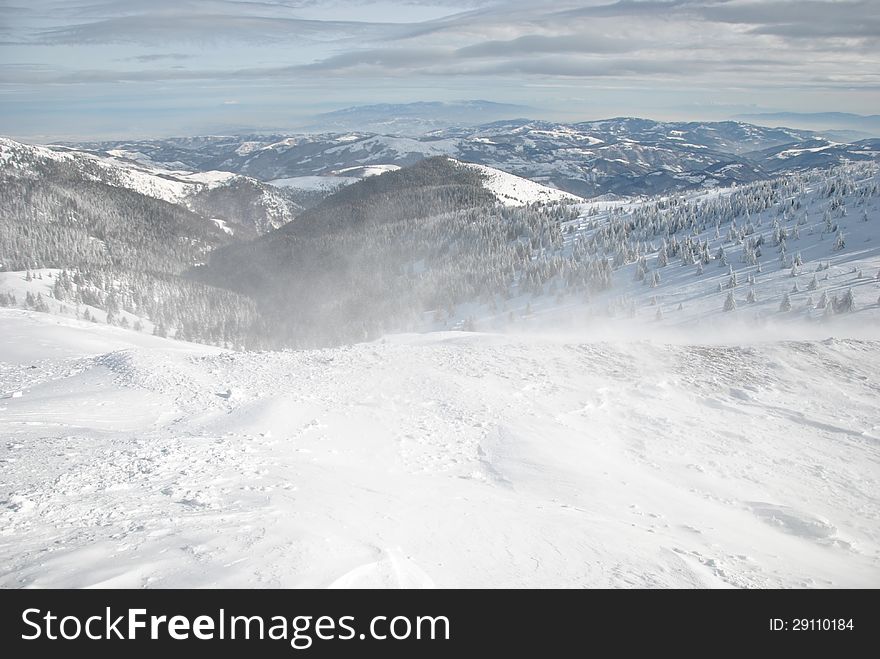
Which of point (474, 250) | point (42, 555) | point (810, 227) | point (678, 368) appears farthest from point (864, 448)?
point (474, 250)

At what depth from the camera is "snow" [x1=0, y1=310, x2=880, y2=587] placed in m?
8.24

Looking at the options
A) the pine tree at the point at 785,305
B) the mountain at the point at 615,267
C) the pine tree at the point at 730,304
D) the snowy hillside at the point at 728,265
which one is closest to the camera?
the pine tree at the point at 785,305

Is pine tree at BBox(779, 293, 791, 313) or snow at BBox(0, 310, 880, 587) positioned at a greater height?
snow at BBox(0, 310, 880, 587)

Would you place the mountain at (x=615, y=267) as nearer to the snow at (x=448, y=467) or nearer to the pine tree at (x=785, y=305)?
the pine tree at (x=785, y=305)

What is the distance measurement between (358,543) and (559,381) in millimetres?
13934

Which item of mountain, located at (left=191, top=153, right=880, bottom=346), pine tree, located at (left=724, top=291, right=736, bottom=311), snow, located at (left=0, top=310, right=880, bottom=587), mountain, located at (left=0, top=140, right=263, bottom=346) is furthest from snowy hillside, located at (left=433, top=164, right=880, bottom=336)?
mountain, located at (left=0, top=140, right=263, bottom=346)

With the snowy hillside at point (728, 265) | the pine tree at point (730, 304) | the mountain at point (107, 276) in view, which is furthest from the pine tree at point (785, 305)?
the mountain at point (107, 276)

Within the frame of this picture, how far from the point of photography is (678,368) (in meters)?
22.1

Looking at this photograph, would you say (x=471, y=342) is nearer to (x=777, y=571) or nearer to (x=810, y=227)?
(x=777, y=571)

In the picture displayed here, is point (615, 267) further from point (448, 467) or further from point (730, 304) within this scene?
point (448, 467)

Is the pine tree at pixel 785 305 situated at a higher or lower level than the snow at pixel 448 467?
lower

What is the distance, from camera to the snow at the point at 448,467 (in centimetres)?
824

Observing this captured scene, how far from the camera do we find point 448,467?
14.0 metres

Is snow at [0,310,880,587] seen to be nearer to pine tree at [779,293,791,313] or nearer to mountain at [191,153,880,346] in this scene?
pine tree at [779,293,791,313]
